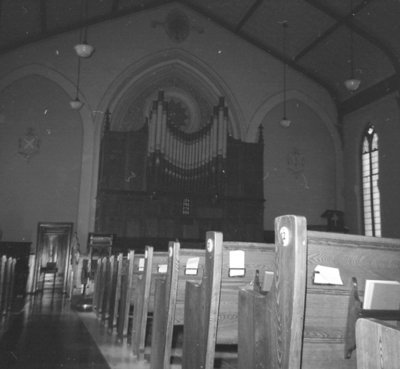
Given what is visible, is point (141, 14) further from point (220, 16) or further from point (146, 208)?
point (146, 208)

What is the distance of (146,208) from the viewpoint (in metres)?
9.98

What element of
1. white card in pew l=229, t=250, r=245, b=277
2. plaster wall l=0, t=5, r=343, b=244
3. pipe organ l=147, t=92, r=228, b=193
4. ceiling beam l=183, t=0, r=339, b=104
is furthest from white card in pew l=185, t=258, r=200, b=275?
ceiling beam l=183, t=0, r=339, b=104

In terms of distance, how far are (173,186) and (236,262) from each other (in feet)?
24.7

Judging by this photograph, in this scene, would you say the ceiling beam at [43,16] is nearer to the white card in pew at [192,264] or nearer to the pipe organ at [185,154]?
the pipe organ at [185,154]

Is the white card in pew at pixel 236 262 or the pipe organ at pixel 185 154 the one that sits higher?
the pipe organ at pixel 185 154

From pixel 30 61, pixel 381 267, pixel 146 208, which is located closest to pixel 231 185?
pixel 146 208

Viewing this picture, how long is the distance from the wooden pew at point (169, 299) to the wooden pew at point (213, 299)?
27 centimetres

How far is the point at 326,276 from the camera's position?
1.70m

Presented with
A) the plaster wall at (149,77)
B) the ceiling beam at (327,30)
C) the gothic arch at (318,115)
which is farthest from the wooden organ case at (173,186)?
the ceiling beam at (327,30)

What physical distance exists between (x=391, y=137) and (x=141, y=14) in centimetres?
699

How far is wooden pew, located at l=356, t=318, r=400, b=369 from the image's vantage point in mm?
792

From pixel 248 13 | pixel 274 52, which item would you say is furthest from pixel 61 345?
pixel 274 52

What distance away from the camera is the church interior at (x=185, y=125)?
31.9ft

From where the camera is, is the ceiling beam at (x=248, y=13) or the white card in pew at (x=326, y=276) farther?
Result: the ceiling beam at (x=248, y=13)
